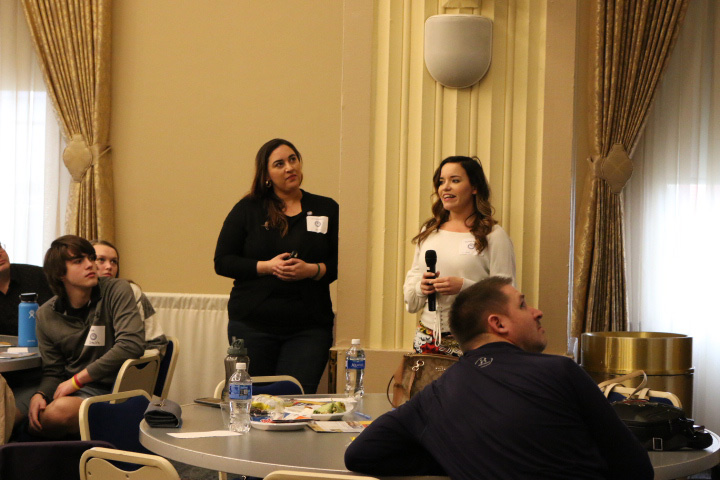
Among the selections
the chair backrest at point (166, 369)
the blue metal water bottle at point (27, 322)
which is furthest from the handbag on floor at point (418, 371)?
the blue metal water bottle at point (27, 322)

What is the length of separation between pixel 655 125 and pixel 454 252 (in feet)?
9.62

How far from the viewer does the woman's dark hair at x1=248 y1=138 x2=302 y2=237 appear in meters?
3.70

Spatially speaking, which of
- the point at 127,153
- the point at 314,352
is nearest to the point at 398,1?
the point at 314,352

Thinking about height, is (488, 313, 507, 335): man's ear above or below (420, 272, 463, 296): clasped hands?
below

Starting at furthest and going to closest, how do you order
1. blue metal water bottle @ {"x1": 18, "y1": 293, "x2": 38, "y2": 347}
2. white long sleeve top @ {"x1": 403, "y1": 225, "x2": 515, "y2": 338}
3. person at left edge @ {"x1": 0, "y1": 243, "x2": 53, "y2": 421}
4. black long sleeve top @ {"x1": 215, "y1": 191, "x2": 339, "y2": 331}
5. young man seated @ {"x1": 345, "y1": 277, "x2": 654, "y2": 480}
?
person at left edge @ {"x1": 0, "y1": 243, "x2": 53, "y2": 421} → blue metal water bottle @ {"x1": 18, "y1": 293, "x2": 38, "y2": 347} → black long sleeve top @ {"x1": 215, "y1": 191, "x2": 339, "y2": 331} → white long sleeve top @ {"x1": 403, "y1": 225, "x2": 515, "y2": 338} → young man seated @ {"x1": 345, "y1": 277, "x2": 654, "y2": 480}

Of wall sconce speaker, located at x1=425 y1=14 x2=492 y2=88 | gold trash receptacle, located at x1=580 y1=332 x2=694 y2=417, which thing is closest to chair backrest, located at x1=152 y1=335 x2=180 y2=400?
wall sconce speaker, located at x1=425 y1=14 x2=492 y2=88

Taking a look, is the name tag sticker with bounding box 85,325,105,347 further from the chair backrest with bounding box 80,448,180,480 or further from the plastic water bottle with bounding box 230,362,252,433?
the chair backrest with bounding box 80,448,180,480

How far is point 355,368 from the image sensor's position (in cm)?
291

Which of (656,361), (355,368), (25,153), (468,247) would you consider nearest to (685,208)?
(656,361)

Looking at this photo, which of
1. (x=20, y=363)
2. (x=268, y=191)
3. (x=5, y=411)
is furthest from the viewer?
(x=268, y=191)

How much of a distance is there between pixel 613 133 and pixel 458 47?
7.52ft

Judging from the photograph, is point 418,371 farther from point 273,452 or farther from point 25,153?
point 25,153

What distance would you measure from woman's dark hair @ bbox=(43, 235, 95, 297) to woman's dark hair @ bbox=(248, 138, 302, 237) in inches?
31.6

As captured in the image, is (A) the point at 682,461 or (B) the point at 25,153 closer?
(A) the point at 682,461
